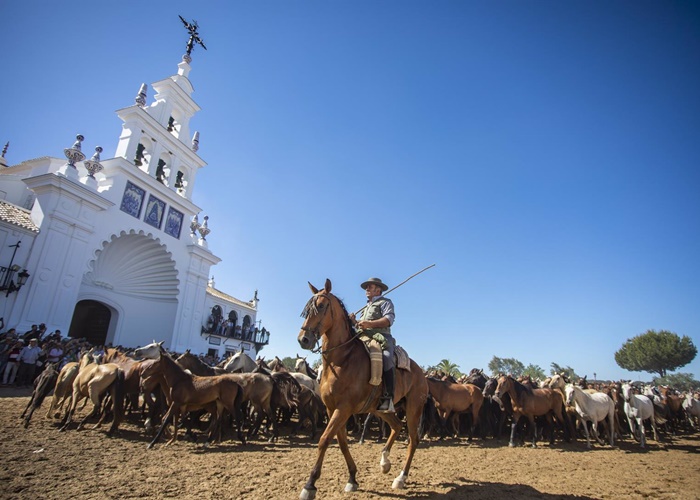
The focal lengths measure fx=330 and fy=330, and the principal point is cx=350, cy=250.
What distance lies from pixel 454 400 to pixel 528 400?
237 cm

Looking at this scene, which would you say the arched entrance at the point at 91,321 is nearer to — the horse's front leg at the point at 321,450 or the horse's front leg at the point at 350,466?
the horse's front leg at the point at 350,466

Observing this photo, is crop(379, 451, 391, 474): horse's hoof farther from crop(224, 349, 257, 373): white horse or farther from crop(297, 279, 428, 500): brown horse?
crop(224, 349, 257, 373): white horse

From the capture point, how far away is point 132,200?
74.1 ft

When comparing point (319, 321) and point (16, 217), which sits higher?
point (16, 217)

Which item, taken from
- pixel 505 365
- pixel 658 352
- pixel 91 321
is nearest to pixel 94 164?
pixel 91 321

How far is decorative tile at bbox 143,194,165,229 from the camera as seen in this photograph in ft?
77.5

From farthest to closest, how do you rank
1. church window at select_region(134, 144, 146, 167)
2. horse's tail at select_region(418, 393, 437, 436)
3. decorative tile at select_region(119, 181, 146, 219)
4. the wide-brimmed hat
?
church window at select_region(134, 144, 146, 167)
decorative tile at select_region(119, 181, 146, 219)
horse's tail at select_region(418, 393, 437, 436)
the wide-brimmed hat

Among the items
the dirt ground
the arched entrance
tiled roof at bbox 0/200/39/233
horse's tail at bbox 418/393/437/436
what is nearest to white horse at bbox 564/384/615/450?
the dirt ground

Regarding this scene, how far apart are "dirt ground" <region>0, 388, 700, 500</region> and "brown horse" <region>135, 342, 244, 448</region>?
25.8 inches

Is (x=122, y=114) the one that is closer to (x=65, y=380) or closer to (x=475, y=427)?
(x=65, y=380)

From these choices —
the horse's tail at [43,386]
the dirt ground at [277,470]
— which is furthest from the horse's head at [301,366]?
the horse's tail at [43,386]

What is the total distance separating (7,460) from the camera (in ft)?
A: 16.9

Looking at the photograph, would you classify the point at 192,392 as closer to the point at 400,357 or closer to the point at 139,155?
the point at 400,357

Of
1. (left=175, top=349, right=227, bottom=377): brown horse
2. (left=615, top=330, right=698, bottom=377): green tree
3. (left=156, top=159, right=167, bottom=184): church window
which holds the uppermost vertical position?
(left=156, top=159, right=167, bottom=184): church window
